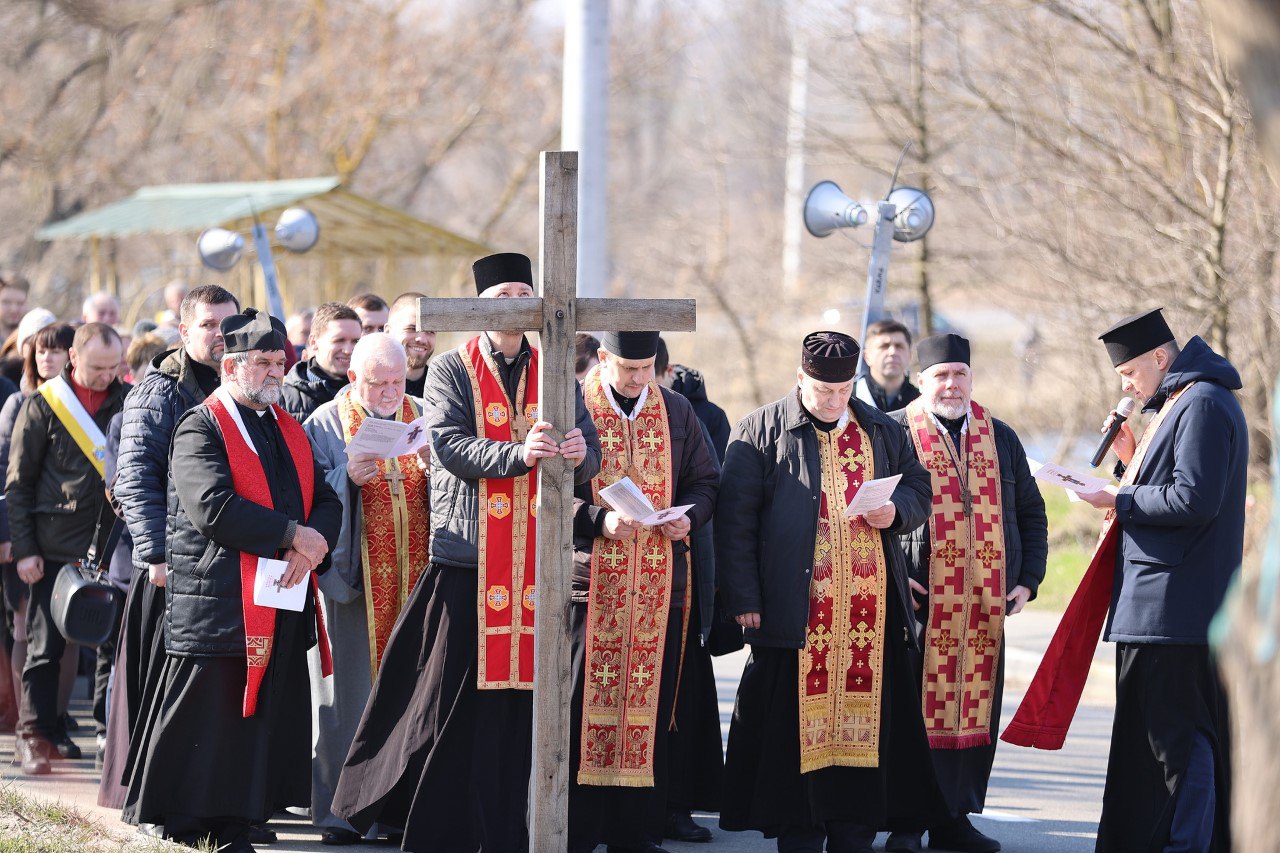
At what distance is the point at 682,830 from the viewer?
273 inches

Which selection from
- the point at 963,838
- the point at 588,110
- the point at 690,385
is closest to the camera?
the point at 963,838

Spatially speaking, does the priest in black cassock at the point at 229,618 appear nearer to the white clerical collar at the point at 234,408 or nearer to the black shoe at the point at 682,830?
the white clerical collar at the point at 234,408

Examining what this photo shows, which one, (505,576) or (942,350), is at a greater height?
(942,350)

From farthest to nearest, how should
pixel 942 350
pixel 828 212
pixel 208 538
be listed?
pixel 828 212 < pixel 942 350 < pixel 208 538

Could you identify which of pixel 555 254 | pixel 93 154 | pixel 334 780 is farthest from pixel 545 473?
pixel 93 154

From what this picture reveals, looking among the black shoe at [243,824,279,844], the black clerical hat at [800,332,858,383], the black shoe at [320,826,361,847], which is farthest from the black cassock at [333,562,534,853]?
the black clerical hat at [800,332,858,383]

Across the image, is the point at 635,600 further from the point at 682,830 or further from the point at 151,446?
the point at 151,446

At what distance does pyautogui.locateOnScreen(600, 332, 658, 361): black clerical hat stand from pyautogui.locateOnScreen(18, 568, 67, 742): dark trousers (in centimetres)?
311

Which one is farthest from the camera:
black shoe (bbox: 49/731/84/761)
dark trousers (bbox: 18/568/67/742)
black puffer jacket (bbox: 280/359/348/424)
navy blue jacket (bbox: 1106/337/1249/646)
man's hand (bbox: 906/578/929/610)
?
black shoe (bbox: 49/731/84/761)

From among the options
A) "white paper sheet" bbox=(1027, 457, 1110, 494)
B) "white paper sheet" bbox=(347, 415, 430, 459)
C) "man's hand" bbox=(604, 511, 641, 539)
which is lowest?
"man's hand" bbox=(604, 511, 641, 539)

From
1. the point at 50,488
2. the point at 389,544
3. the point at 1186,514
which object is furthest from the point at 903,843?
the point at 50,488

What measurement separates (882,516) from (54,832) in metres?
3.31

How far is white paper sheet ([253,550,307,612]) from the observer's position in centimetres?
582

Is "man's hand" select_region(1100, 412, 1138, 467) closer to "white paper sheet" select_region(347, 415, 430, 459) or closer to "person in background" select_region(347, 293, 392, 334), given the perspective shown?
"white paper sheet" select_region(347, 415, 430, 459)
